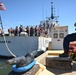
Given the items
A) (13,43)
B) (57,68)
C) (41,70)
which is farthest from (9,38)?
(41,70)

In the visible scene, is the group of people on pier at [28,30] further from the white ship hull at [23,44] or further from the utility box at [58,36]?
the utility box at [58,36]

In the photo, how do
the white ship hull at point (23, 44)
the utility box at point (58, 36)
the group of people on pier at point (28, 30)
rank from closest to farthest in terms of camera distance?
the utility box at point (58, 36) → the group of people on pier at point (28, 30) → the white ship hull at point (23, 44)

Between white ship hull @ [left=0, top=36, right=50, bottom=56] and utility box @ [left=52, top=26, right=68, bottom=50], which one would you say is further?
white ship hull @ [left=0, top=36, right=50, bottom=56]

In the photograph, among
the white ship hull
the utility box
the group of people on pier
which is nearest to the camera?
the utility box

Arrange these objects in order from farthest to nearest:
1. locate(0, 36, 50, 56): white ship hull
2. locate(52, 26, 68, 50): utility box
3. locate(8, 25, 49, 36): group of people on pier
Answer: locate(0, 36, 50, 56): white ship hull, locate(8, 25, 49, 36): group of people on pier, locate(52, 26, 68, 50): utility box

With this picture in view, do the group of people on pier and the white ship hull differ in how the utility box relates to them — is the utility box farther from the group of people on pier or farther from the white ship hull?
the white ship hull

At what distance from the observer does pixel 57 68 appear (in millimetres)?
7422

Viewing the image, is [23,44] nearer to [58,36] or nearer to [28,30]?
[28,30]

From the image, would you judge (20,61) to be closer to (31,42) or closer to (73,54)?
(73,54)

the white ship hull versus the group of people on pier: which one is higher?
the group of people on pier

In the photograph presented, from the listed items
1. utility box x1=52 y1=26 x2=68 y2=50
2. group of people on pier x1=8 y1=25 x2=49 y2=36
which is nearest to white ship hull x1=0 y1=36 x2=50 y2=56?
group of people on pier x1=8 y1=25 x2=49 y2=36

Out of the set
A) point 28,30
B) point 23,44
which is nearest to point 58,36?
point 28,30

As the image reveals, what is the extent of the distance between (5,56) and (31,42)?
3527 mm

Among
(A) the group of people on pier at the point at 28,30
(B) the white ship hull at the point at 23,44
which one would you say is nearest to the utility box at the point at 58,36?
(A) the group of people on pier at the point at 28,30
